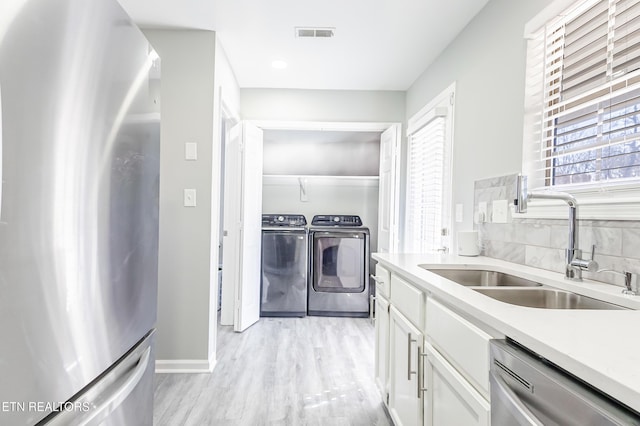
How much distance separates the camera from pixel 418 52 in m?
2.74

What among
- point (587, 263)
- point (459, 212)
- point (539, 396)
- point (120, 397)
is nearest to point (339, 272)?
point (459, 212)

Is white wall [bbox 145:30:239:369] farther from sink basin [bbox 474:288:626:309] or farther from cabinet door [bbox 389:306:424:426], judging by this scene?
sink basin [bbox 474:288:626:309]

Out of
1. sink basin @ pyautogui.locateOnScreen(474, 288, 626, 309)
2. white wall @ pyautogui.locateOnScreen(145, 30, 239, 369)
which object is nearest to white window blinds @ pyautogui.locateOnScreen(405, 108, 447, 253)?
sink basin @ pyautogui.locateOnScreen(474, 288, 626, 309)

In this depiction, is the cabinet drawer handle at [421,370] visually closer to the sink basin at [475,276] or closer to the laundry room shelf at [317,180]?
the sink basin at [475,276]

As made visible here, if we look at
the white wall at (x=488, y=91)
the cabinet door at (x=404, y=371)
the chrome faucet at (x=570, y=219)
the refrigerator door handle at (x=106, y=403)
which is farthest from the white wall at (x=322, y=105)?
the refrigerator door handle at (x=106, y=403)

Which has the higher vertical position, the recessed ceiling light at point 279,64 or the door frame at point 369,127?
the recessed ceiling light at point 279,64

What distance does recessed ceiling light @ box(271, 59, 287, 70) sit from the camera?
2.93 metres

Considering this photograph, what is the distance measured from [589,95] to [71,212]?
5.79ft

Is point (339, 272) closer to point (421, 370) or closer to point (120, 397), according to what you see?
point (421, 370)

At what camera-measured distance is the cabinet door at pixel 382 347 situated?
1.84 metres

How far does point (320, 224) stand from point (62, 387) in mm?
3608

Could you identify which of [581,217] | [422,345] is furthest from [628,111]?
[422,345]

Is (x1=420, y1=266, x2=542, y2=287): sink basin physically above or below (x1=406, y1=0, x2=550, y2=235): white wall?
below

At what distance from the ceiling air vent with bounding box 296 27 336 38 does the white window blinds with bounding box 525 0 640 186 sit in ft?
4.34
